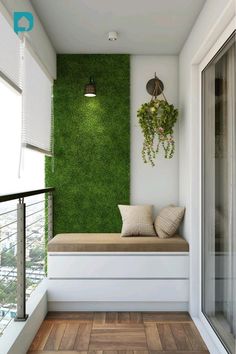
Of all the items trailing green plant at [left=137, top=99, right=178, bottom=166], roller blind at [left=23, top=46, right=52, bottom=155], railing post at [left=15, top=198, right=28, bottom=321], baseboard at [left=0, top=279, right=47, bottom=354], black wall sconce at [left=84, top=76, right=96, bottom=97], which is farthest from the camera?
black wall sconce at [left=84, top=76, right=96, bottom=97]

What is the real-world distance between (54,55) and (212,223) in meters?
2.56

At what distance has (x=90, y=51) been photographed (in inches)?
174

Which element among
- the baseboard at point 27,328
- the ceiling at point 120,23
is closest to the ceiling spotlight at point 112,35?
the ceiling at point 120,23

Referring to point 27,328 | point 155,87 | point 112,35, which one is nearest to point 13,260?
point 27,328

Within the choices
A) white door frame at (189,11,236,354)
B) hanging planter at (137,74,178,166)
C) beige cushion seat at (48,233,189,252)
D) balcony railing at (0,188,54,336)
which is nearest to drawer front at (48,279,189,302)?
white door frame at (189,11,236,354)

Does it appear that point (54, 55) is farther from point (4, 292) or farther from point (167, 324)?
point (167, 324)

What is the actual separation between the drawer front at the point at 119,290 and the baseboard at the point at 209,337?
1.09ft

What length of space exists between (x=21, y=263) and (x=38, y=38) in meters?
1.99

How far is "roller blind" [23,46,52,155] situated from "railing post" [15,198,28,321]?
70 centimetres

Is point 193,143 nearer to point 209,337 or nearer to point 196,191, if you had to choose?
point 196,191

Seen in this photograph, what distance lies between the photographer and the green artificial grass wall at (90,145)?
177 inches

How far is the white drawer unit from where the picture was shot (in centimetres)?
382

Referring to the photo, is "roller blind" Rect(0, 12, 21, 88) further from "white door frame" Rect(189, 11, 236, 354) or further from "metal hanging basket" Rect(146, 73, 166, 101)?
"metal hanging basket" Rect(146, 73, 166, 101)

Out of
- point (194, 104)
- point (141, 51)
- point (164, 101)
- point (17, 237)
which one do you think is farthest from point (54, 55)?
point (17, 237)
